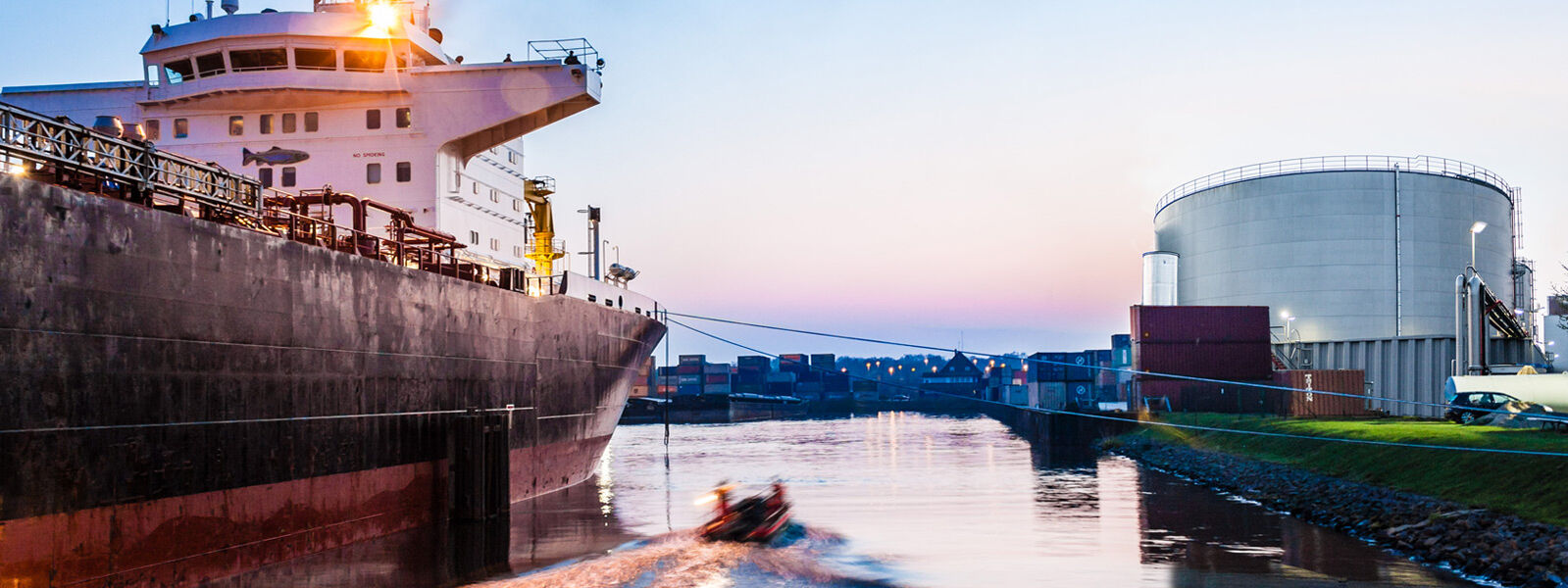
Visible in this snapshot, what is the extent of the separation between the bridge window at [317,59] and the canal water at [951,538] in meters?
12.0

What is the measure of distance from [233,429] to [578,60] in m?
17.0

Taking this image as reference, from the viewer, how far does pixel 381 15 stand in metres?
30.9

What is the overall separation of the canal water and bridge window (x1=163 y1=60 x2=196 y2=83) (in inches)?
541

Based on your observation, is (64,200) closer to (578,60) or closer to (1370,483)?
(578,60)

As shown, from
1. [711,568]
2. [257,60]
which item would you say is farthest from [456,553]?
[257,60]

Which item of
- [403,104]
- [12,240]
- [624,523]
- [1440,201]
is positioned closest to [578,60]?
[403,104]

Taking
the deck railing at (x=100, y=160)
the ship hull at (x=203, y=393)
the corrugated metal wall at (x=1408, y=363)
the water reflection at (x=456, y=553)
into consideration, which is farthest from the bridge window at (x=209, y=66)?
the corrugated metal wall at (x=1408, y=363)

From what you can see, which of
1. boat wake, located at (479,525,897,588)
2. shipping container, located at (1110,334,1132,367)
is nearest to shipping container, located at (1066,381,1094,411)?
shipping container, located at (1110,334,1132,367)

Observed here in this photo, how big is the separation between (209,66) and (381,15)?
429cm

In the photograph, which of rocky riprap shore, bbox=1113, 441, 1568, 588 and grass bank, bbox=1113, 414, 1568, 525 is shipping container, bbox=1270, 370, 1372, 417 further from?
rocky riprap shore, bbox=1113, 441, 1568, 588

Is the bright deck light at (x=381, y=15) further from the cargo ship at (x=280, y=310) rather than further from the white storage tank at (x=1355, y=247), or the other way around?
the white storage tank at (x=1355, y=247)

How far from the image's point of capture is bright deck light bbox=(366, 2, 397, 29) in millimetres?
30703

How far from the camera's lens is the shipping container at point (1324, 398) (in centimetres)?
5412

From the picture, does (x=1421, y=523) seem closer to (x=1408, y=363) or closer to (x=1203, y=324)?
(x=1408, y=363)
